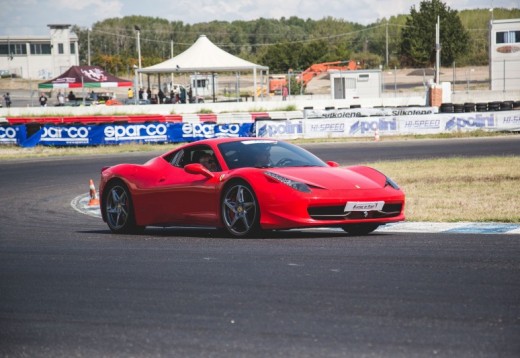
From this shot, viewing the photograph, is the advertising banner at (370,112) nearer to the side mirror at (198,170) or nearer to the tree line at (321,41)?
the side mirror at (198,170)

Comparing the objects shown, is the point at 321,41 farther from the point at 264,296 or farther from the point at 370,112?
the point at 264,296

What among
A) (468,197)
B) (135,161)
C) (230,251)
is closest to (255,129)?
(135,161)

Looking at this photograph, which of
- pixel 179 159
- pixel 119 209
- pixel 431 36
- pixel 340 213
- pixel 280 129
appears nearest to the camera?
pixel 340 213

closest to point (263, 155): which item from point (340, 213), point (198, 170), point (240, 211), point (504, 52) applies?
point (198, 170)

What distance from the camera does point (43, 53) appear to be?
10681cm

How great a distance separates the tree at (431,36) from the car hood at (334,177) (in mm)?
71015

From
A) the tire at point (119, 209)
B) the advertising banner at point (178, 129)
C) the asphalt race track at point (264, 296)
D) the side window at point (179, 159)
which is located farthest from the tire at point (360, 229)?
the advertising banner at point (178, 129)

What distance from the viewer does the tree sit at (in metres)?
79.7

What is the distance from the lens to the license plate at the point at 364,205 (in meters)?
9.48

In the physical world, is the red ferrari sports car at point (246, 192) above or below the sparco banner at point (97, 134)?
above

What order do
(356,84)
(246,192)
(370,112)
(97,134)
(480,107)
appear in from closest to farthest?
1. (246,192)
2. (97,134)
3. (370,112)
4. (480,107)
5. (356,84)

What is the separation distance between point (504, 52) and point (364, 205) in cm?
5081

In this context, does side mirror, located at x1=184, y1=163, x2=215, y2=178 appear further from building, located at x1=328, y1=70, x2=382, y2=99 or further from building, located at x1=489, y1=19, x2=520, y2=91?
building, located at x1=489, y1=19, x2=520, y2=91

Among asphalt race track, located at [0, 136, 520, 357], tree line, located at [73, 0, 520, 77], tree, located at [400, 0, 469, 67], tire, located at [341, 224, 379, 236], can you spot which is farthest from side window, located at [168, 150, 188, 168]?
tree, located at [400, 0, 469, 67]
